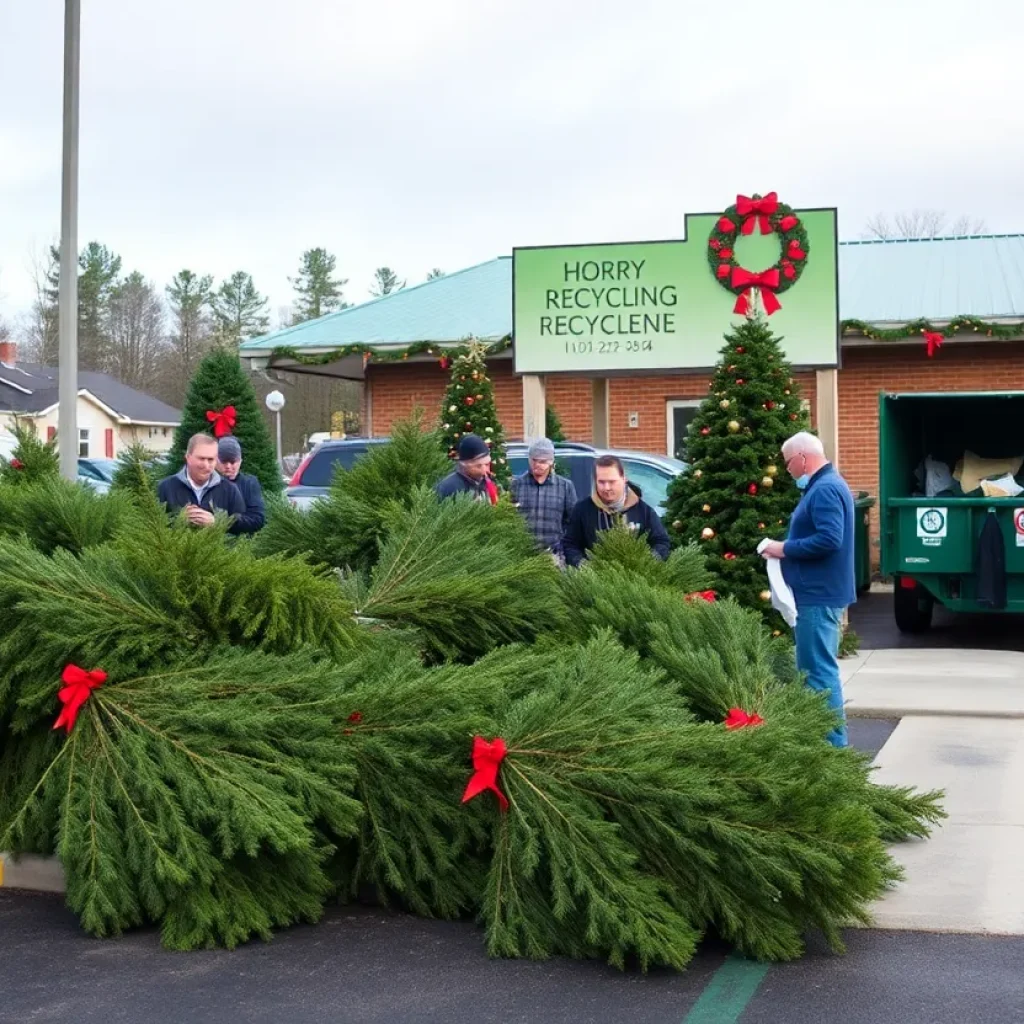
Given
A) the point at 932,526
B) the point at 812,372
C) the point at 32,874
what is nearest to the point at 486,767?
the point at 32,874

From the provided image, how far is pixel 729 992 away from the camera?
15.8 feet

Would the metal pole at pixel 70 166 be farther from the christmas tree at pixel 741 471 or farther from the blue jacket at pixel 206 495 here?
the christmas tree at pixel 741 471

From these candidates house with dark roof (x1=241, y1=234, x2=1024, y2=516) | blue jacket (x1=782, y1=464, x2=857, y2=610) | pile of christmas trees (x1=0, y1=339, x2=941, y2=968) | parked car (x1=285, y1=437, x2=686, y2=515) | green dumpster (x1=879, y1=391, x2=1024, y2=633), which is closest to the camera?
pile of christmas trees (x1=0, y1=339, x2=941, y2=968)

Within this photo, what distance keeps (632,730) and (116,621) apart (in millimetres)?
1823

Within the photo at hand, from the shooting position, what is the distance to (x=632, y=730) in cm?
534

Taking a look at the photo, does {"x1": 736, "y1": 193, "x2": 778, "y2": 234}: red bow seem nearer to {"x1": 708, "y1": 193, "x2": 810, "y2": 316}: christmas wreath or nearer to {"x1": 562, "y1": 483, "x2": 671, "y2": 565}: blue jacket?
{"x1": 708, "y1": 193, "x2": 810, "y2": 316}: christmas wreath

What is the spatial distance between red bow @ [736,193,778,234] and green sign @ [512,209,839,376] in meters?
0.15

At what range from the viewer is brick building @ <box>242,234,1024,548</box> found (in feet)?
69.5

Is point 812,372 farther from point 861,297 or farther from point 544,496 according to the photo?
point 544,496

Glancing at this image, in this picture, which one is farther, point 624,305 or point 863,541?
point 863,541

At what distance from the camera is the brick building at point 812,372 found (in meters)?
21.2

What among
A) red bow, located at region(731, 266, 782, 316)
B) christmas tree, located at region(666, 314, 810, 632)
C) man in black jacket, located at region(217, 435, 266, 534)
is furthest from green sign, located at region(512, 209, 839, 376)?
man in black jacket, located at region(217, 435, 266, 534)

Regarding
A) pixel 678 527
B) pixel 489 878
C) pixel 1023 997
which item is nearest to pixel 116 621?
pixel 489 878

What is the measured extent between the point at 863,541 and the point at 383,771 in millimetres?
14072
